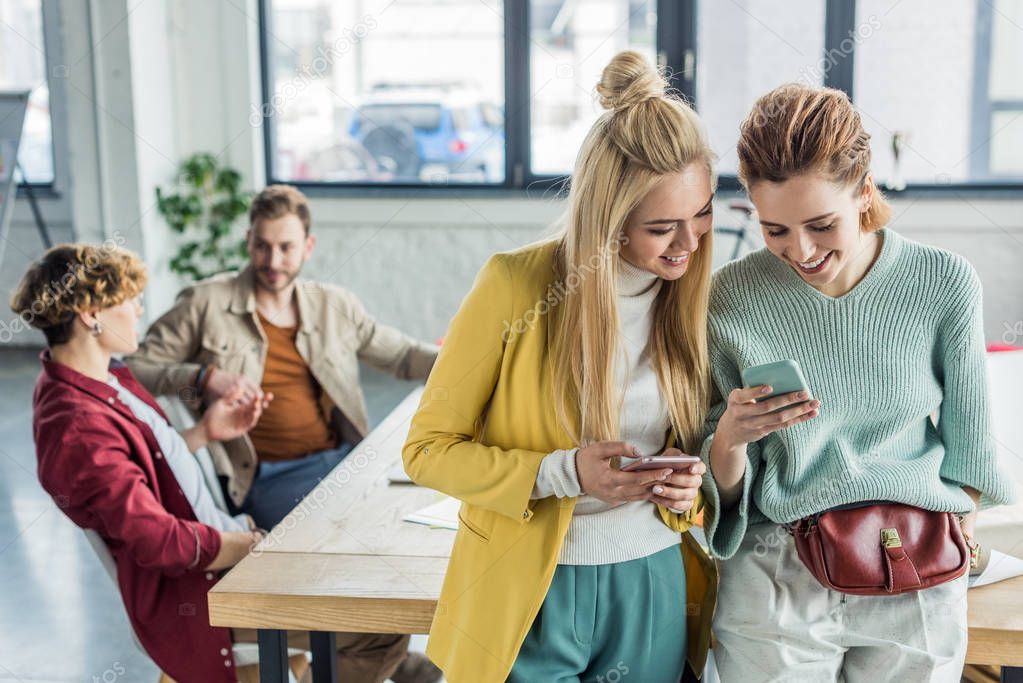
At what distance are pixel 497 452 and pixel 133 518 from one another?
2.97 ft

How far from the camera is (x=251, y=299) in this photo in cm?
296

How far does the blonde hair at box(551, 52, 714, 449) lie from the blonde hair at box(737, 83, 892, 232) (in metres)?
0.08

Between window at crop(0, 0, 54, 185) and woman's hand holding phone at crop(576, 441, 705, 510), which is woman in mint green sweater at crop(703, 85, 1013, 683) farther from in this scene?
window at crop(0, 0, 54, 185)

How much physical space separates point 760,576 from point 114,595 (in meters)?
2.52

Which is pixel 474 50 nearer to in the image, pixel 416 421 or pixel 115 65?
pixel 115 65

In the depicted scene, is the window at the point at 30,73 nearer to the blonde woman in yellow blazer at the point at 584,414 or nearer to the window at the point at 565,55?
the window at the point at 565,55

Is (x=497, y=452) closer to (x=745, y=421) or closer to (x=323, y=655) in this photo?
(x=745, y=421)

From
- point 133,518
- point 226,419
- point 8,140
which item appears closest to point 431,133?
point 8,140

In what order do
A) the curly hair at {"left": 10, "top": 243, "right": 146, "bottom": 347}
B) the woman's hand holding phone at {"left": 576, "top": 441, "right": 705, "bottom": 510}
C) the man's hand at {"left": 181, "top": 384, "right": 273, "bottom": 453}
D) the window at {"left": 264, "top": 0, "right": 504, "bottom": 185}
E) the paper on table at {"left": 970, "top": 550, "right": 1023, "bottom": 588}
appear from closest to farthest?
1. the woman's hand holding phone at {"left": 576, "top": 441, "right": 705, "bottom": 510}
2. the paper on table at {"left": 970, "top": 550, "right": 1023, "bottom": 588}
3. the curly hair at {"left": 10, "top": 243, "right": 146, "bottom": 347}
4. the man's hand at {"left": 181, "top": 384, "right": 273, "bottom": 453}
5. the window at {"left": 264, "top": 0, "right": 504, "bottom": 185}

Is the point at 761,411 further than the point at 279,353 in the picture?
No

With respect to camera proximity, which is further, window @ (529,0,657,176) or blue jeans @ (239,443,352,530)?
window @ (529,0,657,176)

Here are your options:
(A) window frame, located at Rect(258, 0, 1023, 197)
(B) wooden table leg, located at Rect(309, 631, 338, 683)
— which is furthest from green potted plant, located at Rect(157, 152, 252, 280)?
(B) wooden table leg, located at Rect(309, 631, 338, 683)

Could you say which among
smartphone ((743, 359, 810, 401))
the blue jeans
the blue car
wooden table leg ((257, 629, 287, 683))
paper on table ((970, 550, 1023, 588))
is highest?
the blue car

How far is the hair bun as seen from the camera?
1.43 m
